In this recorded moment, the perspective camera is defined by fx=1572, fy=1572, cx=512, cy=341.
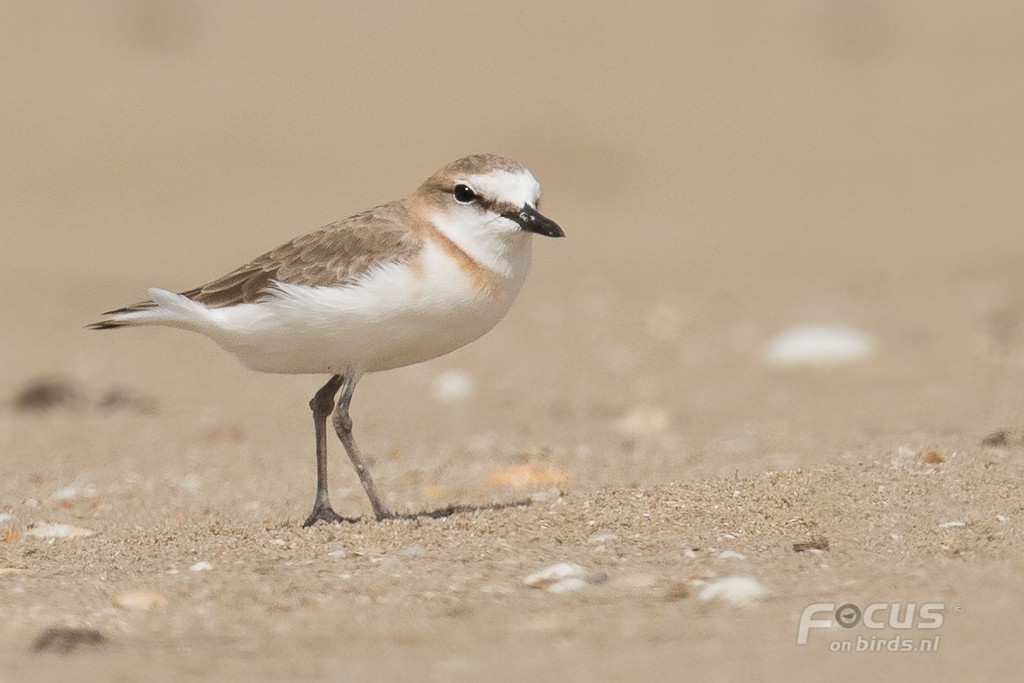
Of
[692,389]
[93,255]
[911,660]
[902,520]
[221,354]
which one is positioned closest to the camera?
[911,660]

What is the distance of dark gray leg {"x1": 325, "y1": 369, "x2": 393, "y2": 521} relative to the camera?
5824 mm

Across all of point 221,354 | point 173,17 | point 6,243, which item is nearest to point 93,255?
point 6,243

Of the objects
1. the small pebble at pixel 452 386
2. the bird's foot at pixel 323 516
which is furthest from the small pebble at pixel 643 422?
the bird's foot at pixel 323 516

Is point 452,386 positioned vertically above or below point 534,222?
below

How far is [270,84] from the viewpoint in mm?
18844

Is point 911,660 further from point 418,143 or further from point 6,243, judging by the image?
point 418,143

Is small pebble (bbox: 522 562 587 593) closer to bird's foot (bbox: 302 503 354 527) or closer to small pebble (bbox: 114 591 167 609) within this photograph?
small pebble (bbox: 114 591 167 609)

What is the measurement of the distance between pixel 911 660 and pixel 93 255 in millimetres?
11680

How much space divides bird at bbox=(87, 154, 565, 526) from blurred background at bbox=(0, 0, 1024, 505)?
1.38m

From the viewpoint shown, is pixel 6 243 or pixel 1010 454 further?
pixel 6 243

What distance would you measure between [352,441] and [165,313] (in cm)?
86

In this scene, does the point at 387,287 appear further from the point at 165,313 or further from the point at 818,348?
the point at 818,348

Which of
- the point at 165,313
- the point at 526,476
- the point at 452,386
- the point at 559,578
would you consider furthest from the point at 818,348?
the point at 559,578

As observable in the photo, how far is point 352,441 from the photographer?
604 centimetres
